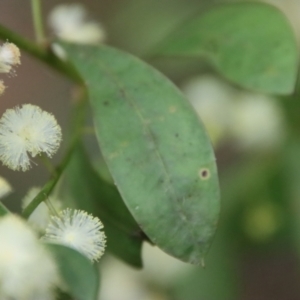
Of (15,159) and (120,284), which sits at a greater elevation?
(15,159)

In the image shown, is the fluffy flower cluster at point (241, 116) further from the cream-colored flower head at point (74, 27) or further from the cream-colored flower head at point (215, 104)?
the cream-colored flower head at point (74, 27)

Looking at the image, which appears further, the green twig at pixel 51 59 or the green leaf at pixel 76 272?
the green twig at pixel 51 59

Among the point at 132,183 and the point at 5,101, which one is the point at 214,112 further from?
the point at 5,101

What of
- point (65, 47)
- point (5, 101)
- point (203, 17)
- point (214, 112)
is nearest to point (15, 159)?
point (65, 47)

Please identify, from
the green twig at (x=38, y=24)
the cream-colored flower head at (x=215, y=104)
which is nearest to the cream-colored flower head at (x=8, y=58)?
the green twig at (x=38, y=24)

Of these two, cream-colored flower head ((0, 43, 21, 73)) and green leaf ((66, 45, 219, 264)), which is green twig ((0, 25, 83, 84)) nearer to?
green leaf ((66, 45, 219, 264))

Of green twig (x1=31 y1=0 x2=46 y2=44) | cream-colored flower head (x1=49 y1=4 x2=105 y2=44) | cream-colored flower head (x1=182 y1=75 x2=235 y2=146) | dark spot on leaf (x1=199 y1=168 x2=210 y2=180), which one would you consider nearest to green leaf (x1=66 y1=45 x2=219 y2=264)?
dark spot on leaf (x1=199 y1=168 x2=210 y2=180)
